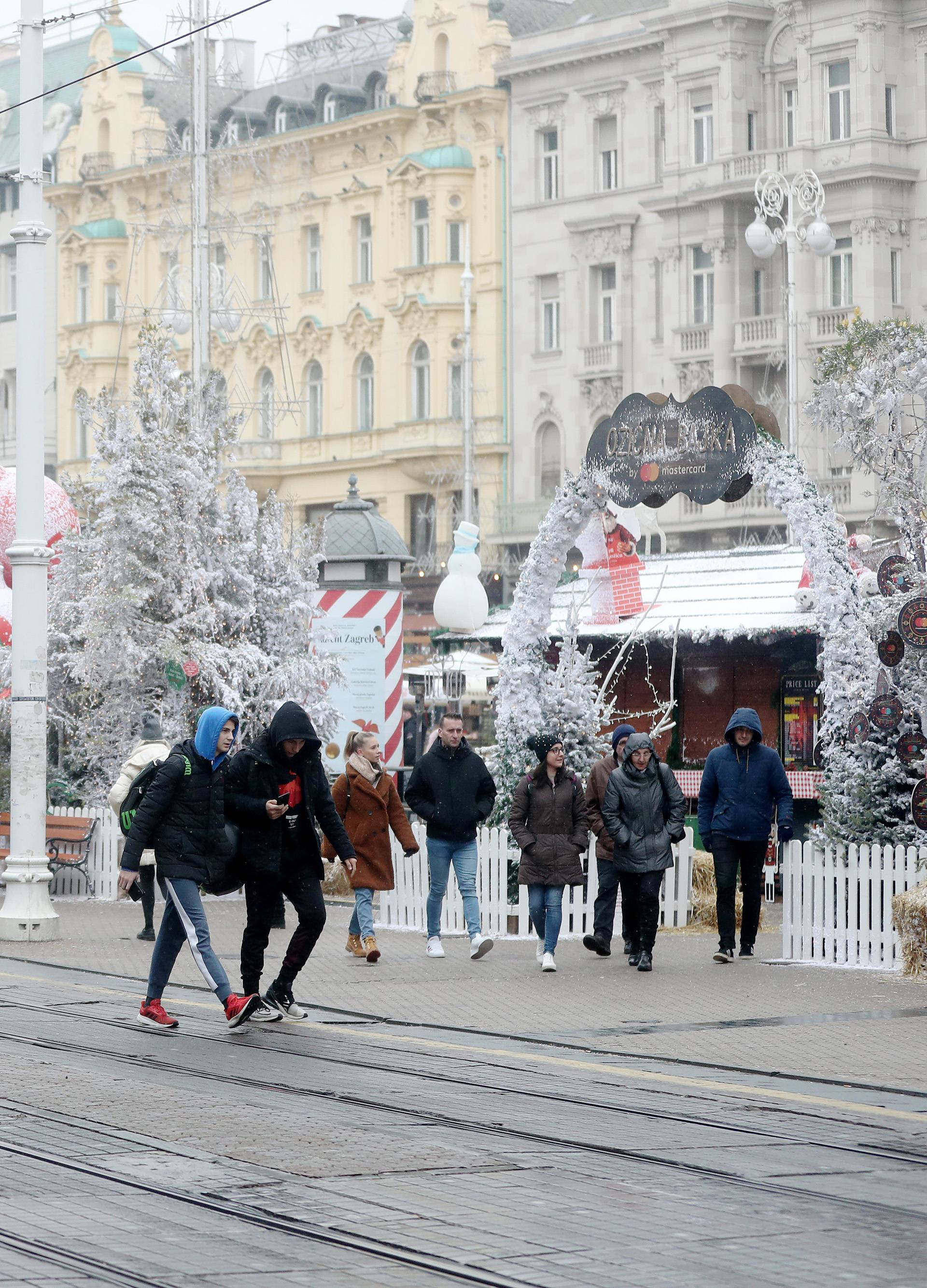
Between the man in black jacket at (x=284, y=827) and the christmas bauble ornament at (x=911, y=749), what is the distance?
481 centimetres

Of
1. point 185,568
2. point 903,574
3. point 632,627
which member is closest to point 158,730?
point 185,568

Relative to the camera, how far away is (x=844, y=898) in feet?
50.4

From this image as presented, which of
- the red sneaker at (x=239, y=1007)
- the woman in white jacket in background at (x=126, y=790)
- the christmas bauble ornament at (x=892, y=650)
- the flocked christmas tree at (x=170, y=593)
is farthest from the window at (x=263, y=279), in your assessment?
the red sneaker at (x=239, y=1007)

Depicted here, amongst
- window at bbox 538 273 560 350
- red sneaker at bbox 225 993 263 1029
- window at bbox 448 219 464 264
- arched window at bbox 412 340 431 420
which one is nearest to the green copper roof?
arched window at bbox 412 340 431 420

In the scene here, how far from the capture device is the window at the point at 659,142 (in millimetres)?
49062

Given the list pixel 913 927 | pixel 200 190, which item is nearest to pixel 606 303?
pixel 200 190

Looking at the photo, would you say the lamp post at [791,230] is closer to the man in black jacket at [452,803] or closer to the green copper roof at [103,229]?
the man in black jacket at [452,803]

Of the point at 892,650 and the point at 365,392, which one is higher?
the point at 365,392

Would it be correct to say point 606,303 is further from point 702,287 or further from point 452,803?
point 452,803

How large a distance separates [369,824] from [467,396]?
117 ft

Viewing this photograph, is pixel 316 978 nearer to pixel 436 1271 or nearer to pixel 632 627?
pixel 436 1271

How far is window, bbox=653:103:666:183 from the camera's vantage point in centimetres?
4906

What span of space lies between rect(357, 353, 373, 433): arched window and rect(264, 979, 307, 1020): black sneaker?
143 feet

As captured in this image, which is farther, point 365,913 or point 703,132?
point 703,132
